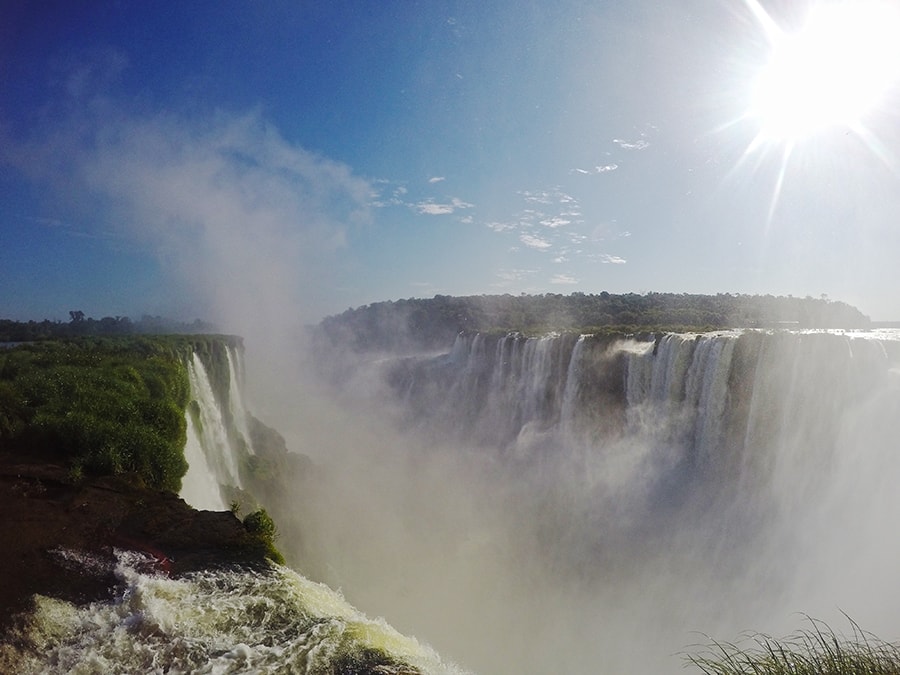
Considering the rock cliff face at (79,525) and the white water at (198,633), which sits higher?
the rock cliff face at (79,525)

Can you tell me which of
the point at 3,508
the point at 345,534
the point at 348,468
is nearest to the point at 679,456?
the point at 345,534

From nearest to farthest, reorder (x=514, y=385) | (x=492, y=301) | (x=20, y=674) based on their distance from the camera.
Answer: (x=20, y=674), (x=514, y=385), (x=492, y=301)

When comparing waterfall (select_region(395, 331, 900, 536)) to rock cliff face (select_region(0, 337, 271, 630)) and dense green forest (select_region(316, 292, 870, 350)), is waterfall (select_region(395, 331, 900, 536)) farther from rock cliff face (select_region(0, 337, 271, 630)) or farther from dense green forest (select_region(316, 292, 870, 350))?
rock cliff face (select_region(0, 337, 271, 630))

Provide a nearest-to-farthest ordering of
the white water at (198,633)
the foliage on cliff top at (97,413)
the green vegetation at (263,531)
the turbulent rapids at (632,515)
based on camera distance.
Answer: the white water at (198,633)
the green vegetation at (263,531)
the foliage on cliff top at (97,413)
the turbulent rapids at (632,515)

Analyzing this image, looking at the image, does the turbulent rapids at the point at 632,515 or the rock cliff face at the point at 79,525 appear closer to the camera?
the rock cliff face at the point at 79,525

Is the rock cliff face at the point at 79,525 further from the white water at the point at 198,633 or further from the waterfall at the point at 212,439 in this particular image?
the waterfall at the point at 212,439

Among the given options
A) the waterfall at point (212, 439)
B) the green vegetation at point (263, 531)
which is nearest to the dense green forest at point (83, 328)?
the waterfall at point (212, 439)

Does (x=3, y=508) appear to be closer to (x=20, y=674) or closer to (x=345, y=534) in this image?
(x=20, y=674)
